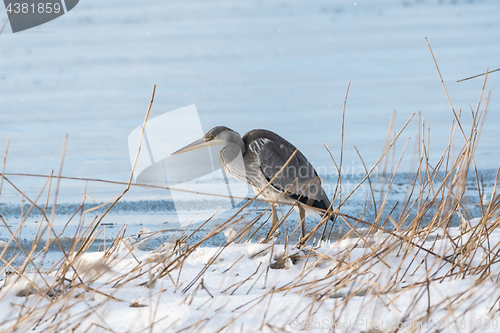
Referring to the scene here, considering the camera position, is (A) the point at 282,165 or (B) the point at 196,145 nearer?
(A) the point at 282,165

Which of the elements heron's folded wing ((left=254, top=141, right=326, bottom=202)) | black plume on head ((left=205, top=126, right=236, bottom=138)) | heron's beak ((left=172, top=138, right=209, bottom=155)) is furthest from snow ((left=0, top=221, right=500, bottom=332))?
black plume on head ((left=205, top=126, right=236, bottom=138))

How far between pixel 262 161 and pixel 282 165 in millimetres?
203

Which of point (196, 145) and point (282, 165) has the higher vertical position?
point (196, 145)

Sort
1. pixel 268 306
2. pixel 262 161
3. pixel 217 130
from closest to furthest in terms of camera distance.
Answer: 1. pixel 268 306
2. pixel 262 161
3. pixel 217 130

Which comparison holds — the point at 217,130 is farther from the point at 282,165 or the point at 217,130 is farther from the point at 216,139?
the point at 282,165

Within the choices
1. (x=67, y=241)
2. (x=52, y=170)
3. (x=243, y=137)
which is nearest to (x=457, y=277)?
(x=52, y=170)

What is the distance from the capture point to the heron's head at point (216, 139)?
4156 mm

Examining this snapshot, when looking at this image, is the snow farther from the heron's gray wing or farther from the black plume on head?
the black plume on head

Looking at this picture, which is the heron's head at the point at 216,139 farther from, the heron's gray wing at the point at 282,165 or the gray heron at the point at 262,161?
the heron's gray wing at the point at 282,165

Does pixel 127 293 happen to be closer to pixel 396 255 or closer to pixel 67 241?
Answer: pixel 396 255

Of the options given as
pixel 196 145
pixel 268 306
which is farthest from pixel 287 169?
pixel 268 306

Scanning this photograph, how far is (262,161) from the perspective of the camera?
4.05 meters

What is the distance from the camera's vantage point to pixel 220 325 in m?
1.37

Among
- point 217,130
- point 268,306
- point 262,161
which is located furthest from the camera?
point 217,130
